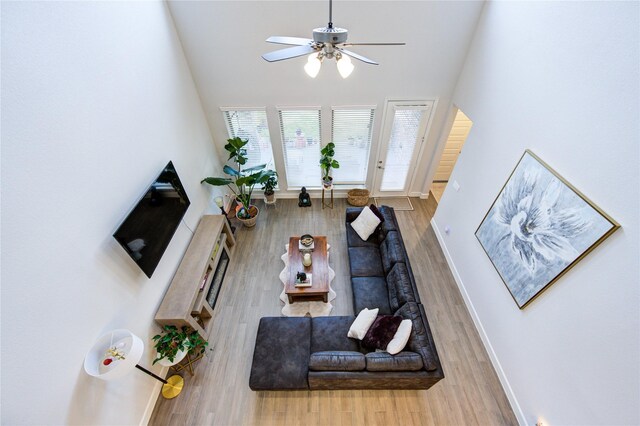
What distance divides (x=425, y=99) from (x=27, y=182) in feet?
16.4

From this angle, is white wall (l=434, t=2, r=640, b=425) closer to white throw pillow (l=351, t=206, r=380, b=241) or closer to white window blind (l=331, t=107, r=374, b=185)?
white throw pillow (l=351, t=206, r=380, b=241)

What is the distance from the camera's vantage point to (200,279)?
3500mm

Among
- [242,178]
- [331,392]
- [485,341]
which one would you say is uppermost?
[242,178]

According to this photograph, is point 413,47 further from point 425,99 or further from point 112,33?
point 112,33

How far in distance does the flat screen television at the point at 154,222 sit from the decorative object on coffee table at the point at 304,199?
94.6 inches

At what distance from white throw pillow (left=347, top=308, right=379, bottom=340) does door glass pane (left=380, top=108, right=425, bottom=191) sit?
3.17 m

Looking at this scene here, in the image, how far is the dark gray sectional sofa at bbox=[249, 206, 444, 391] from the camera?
8.83 feet

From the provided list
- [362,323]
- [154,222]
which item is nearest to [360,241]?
[362,323]

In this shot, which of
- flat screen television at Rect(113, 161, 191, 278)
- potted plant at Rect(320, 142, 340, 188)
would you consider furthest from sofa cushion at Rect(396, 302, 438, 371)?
flat screen television at Rect(113, 161, 191, 278)

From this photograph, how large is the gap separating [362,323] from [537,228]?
84.0 inches

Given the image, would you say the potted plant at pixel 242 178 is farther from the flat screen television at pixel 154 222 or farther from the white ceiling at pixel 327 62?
the flat screen television at pixel 154 222

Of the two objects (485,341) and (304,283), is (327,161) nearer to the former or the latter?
(304,283)

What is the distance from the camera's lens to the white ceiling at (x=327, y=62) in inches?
141

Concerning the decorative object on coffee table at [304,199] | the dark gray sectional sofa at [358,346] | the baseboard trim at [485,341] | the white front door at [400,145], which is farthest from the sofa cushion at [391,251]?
the decorative object on coffee table at [304,199]
